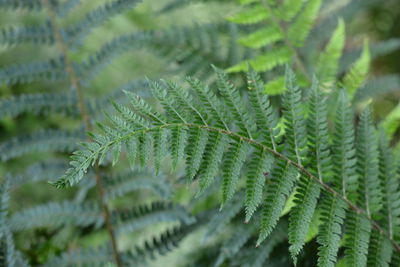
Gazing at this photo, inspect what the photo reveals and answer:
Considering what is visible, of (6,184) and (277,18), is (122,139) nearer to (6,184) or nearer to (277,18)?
(6,184)

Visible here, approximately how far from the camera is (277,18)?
1617mm

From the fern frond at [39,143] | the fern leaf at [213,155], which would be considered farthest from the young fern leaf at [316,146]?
the fern frond at [39,143]

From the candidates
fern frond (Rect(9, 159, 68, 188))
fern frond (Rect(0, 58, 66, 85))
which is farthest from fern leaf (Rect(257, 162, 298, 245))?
fern frond (Rect(0, 58, 66, 85))

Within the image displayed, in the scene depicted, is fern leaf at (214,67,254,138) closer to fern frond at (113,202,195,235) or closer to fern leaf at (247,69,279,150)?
fern leaf at (247,69,279,150)

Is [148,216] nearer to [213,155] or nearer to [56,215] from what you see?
[56,215]

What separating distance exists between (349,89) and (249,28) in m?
0.56

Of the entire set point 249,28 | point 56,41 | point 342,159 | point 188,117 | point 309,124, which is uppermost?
point 56,41

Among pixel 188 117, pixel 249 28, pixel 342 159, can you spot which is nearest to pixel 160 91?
pixel 188 117

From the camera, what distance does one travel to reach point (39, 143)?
1.52m

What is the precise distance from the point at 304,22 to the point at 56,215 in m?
1.13

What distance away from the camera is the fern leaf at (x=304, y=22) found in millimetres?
1543

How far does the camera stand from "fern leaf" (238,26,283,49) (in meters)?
1.50

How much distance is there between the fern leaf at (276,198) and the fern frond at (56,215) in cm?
73

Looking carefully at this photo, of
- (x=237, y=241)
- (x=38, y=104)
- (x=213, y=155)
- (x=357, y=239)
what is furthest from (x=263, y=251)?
(x=38, y=104)
